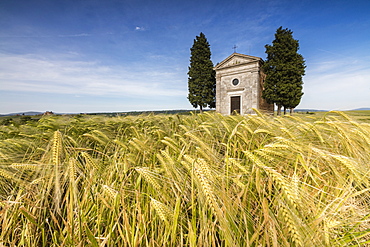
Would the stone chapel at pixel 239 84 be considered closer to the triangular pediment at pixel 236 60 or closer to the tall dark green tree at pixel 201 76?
the triangular pediment at pixel 236 60

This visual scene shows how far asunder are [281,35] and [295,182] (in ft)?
70.8

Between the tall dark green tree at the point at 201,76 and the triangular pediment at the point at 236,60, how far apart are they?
73.2 inches

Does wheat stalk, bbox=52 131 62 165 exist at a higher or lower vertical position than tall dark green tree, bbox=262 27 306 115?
lower

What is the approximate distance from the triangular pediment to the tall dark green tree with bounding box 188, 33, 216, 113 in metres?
1.86

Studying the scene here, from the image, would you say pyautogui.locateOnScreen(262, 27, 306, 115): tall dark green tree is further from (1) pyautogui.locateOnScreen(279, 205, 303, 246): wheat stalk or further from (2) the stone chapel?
(1) pyautogui.locateOnScreen(279, 205, 303, 246): wheat stalk

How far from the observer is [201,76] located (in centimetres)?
2094

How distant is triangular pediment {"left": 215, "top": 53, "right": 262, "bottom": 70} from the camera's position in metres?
18.0

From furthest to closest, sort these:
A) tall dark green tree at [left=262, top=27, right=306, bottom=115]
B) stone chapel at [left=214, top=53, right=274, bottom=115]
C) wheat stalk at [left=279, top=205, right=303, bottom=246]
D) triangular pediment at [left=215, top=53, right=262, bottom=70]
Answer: triangular pediment at [left=215, top=53, right=262, bottom=70]
stone chapel at [left=214, top=53, right=274, bottom=115]
tall dark green tree at [left=262, top=27, right=306, bottom=115]
wheat stalk at [left=279, top=205, right=303, bottom=246]

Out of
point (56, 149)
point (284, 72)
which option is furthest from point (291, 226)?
point (284, 72)

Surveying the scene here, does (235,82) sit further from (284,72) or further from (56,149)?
(56,149)

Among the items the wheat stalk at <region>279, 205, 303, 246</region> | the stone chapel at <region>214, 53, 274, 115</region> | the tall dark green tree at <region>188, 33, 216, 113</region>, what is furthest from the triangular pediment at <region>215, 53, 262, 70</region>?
the wheat stalk at <region>279, 205, 303, 246</region>

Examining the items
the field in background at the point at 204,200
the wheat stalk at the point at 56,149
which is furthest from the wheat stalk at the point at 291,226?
the wheat stalk at the point at 56,149

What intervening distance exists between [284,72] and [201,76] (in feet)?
32.3

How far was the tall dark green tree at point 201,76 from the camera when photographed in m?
20.9
